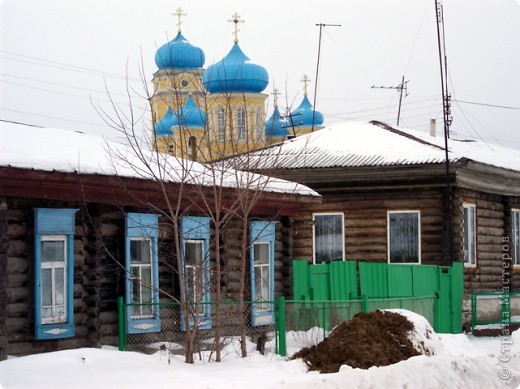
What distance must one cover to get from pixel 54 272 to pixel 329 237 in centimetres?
1037

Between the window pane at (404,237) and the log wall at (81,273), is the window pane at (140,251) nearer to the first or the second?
the log wall at (81,273)

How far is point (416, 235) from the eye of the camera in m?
22.1

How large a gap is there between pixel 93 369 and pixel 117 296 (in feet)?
8.27

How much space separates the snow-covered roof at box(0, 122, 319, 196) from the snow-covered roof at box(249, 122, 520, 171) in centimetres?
508

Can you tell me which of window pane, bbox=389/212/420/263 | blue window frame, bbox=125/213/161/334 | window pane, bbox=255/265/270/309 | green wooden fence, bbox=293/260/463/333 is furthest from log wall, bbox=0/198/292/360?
window pane, bbox=389/212/420/263

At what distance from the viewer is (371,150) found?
23234 mm

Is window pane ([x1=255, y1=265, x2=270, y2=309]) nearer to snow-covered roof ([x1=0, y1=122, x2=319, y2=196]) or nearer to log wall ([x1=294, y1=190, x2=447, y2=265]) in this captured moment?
snow-covered roof ([x1=0, y1=122, x2=319, y2=196])

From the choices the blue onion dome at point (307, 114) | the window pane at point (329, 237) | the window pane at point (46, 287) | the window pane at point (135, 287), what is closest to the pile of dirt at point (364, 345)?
the window pane at point (135, 287)

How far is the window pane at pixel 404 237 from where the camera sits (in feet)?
72.7

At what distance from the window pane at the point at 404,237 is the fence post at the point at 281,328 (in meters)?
8.23

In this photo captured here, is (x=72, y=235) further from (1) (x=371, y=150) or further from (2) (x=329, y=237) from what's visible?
(1) (x=371, y=150)

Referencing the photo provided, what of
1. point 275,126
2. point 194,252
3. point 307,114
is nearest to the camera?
point 194,252

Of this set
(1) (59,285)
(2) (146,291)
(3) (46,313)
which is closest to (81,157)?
(1) (59,285)

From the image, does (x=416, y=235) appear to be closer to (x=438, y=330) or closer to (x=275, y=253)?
(x=438, y=330)
